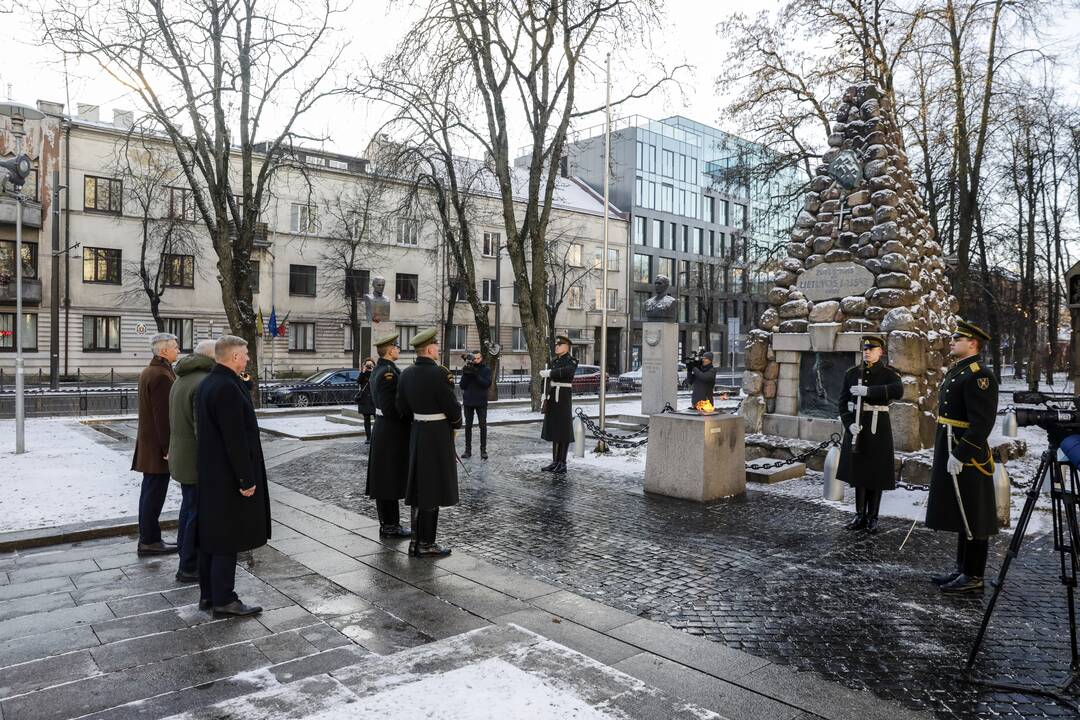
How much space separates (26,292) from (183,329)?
745 cm

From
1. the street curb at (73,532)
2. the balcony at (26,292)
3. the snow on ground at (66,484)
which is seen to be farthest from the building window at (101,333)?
the street curb at (73,532)

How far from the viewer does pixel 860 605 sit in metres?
5.68

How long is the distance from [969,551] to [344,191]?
42.3 m

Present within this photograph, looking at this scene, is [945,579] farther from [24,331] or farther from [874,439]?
[24,331]

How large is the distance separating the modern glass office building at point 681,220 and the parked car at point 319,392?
1289 inches

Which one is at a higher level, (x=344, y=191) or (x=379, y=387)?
(x=344, y=191)

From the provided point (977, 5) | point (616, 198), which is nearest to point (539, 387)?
point (977, 5)

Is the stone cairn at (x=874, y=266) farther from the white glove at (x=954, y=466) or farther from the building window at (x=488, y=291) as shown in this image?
the building window at (x=488, y=291)

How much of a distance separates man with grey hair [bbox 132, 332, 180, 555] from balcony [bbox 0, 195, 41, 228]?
34022 mm

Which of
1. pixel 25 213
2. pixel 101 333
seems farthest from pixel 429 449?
pixel 101 333

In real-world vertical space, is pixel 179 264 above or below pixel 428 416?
above

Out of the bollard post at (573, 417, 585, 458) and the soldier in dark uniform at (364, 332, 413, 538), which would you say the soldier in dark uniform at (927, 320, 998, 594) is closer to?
the soldier in dark uniform at (364, 332, 413, 538)

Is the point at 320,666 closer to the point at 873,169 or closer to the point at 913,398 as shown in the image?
the point at 913,398

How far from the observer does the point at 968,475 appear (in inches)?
239
